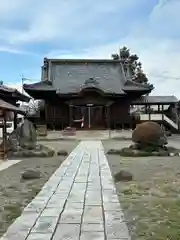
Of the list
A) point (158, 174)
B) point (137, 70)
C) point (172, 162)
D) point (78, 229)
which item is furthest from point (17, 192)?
point (137, 70)

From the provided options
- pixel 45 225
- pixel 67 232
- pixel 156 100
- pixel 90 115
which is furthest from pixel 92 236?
pixel 156 100

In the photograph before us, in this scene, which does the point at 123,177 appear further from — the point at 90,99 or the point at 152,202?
the point at 90,99

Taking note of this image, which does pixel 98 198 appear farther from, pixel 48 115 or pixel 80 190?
pixel 48 115

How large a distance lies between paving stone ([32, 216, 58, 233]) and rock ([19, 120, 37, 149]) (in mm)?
10182

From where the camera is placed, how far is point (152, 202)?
19.7 ft

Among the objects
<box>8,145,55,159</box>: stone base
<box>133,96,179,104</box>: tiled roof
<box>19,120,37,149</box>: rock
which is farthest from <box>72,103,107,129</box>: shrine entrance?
<box>8,145,55,159</box>: stone base

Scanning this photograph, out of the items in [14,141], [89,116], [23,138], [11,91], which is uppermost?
[11,91]

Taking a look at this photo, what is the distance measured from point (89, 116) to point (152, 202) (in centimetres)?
2833

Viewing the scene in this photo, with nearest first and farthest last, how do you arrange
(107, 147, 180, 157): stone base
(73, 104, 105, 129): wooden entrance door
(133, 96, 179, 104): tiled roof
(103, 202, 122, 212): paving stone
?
(103, 202, 122, 212): paving stone < (107, 147, 180, 157): stone base < (73, 104, 105, 129): wooden entrance door < (133, 96, 179, 104): tiled roof

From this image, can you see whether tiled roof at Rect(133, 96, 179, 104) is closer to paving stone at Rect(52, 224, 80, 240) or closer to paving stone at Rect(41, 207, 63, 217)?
paving stone at Rect(41, 207, 63, 217)

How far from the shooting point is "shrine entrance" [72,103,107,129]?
33.7 m

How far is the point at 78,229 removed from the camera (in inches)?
170

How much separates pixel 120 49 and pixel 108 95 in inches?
797

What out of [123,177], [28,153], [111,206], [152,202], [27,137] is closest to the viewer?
[111,206]
